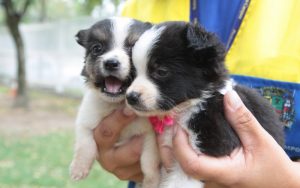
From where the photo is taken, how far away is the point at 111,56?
193 centimetres

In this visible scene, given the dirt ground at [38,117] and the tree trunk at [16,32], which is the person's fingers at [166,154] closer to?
the dirt ground at [38,117]

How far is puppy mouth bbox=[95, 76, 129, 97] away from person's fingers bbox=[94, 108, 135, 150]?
0.34 ft

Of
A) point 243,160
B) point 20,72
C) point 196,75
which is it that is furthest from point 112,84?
point 20,72

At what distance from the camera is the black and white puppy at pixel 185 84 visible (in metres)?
1.83

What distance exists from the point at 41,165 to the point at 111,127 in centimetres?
505

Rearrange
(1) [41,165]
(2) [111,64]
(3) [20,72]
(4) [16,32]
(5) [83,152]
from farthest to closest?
(3) [20,72] < (4) [16,32] < (1) [41,165] < (5) [83,152] < (2) [111,64]

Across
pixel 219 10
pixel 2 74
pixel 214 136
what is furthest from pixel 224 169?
pixel 2 74

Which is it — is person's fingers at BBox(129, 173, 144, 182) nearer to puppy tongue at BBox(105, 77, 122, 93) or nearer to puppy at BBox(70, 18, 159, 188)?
puppy at BBox(70, 18, 159, 188)

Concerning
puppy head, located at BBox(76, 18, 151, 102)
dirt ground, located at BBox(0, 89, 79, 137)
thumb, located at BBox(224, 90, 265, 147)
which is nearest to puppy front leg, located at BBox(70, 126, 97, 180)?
puppy head, located at BBox(76, 18, 151, 102)

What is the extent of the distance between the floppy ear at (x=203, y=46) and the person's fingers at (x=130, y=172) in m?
0.61

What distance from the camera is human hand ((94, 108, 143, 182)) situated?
2084mm

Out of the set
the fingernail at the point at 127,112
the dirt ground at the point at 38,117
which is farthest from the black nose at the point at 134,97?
the dirt ground at the point at 38,117

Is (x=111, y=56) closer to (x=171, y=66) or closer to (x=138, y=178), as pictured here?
(x=171, y=66)

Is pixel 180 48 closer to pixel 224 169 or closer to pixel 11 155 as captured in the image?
pixel 224 169
